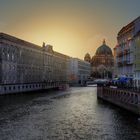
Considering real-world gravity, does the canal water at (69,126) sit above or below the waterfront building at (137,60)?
below

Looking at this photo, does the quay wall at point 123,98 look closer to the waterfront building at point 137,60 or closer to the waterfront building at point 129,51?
the waterfront building at point 137,60

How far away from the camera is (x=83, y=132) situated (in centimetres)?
4619

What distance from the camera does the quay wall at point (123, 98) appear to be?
200 feet

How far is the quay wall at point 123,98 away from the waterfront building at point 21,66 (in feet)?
152

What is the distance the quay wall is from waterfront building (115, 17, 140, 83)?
872 cm

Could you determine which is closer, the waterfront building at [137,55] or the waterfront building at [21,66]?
the waterfront building at [137,55]

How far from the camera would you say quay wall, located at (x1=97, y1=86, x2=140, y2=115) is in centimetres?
6099

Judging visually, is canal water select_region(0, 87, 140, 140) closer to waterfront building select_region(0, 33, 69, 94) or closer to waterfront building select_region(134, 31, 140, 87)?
waterfront building select_region(134, 31, 140, 87)

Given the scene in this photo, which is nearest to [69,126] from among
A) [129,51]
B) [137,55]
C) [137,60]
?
[137,60]

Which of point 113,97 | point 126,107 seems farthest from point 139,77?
Result: point 126,107

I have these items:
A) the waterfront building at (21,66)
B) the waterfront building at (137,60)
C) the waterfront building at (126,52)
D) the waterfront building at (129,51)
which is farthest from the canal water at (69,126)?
the waterfront building at (21,66)

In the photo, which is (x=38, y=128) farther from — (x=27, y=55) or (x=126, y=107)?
(x=27, y=55)

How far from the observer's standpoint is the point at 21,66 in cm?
14888

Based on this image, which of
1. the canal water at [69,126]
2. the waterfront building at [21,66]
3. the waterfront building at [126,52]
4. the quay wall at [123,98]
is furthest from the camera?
the waterfront building at [21,66]
